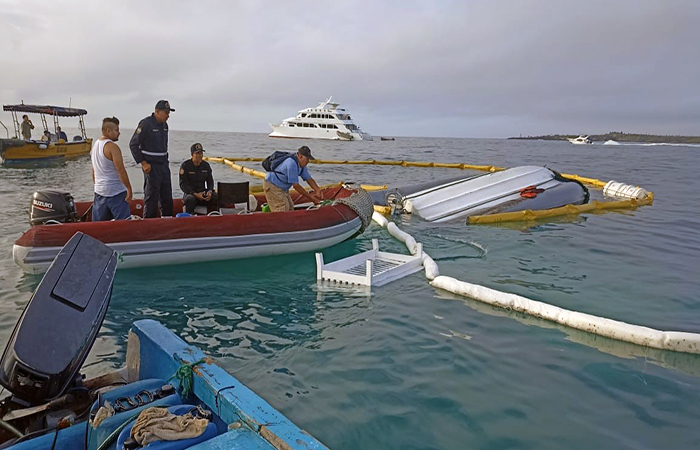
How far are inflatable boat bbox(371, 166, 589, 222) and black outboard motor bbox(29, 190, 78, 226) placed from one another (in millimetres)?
7141

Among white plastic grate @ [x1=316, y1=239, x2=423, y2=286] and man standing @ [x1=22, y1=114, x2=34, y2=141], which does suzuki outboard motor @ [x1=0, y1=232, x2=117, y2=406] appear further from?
man standing @ [x1=22, y1=114, x2=34, y2=141]

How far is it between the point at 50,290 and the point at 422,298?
13.7ft

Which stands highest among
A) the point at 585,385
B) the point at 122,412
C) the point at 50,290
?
the point at 50,290

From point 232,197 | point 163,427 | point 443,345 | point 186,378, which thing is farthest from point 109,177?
point 163,427

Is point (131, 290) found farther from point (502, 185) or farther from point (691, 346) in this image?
point (502, 185)

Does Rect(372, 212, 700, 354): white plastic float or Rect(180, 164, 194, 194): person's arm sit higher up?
Rect(180, 164, 194, 194): person's arm

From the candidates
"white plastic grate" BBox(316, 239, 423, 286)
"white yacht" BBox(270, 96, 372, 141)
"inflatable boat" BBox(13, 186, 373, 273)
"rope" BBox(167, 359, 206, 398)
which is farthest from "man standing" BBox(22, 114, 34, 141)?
"white yacht" BBox(270, 96, 372, 141)

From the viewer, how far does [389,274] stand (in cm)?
→ 667

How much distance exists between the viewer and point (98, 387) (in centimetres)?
308

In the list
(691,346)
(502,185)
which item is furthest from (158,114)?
(502,185)

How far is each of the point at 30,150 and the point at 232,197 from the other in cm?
1880

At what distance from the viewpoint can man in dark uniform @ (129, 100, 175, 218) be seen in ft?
22.5

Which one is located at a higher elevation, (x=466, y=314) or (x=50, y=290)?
(x=50, y=290)

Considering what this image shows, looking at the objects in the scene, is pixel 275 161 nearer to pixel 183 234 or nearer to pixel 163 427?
pixel 183 234
